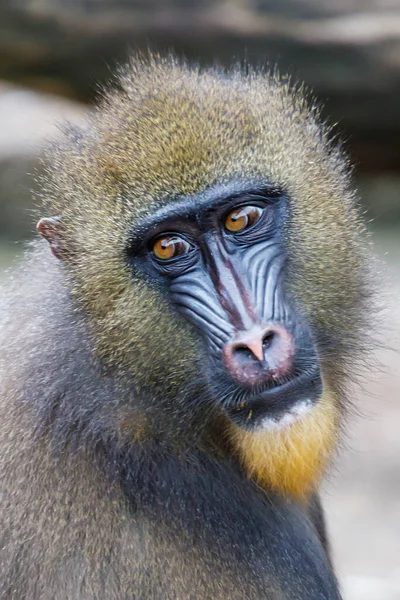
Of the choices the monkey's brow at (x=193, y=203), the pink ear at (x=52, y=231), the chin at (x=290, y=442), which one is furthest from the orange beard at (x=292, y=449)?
the pink ear at (x=52, y=231)

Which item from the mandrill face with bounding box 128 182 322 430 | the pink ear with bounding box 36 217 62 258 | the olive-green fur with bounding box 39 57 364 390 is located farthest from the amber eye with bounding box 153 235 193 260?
the pink ear with bounding box 36 217 62 258

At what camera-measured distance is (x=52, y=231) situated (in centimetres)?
325

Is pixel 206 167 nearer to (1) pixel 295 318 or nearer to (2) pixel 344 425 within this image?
(1) pixel 295 318

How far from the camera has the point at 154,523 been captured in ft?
10.6

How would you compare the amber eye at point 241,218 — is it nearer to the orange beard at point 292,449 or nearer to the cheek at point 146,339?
A: the cheek at point 146,339

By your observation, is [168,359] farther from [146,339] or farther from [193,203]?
[193,203]

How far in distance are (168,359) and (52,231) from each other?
59 cm

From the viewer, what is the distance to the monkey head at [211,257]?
3021mm

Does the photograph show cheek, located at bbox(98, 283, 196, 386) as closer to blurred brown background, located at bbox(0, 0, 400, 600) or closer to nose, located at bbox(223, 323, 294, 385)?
nose, located at bbox(223, 323, 294, 385)

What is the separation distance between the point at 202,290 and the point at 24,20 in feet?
15.3

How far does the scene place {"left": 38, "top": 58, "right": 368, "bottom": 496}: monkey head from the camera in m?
3.02

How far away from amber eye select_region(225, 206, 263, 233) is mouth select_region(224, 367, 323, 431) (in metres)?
0.55

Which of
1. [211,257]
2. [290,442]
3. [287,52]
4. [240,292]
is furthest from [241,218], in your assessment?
[287,52]

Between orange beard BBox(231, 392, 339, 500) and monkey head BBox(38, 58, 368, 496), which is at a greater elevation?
monkey head BBox(38, 58, 368, 496)
